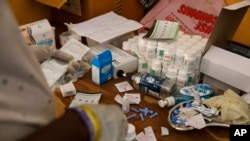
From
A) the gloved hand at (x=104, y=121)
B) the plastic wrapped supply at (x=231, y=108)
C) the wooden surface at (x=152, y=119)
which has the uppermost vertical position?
the gloved hand at (x=104, y=121)

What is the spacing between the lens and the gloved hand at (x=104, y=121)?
46 cm

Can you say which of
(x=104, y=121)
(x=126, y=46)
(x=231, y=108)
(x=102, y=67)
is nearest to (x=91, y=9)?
(x=126, y=46)

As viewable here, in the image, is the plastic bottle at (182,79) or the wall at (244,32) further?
the wall at (244,32)

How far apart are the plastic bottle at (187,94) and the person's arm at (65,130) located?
0.51 m

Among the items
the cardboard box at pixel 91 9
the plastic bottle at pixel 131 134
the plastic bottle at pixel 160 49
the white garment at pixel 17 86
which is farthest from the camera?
the cardboard box at pixel 91 9

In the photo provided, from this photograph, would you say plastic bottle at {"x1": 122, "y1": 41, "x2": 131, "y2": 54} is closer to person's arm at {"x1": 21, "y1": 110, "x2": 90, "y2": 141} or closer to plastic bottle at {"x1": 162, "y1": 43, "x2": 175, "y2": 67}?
plastic bottle at {"x1": 162, "y1": 43, "x2": 175, "y2": 67}

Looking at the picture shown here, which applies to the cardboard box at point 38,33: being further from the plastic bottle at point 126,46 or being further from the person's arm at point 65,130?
the person's arm at point 65,130

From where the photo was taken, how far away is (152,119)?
900 mm

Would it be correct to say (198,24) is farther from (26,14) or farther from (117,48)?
(26,14)

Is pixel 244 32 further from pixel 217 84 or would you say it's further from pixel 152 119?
pixel 152 119

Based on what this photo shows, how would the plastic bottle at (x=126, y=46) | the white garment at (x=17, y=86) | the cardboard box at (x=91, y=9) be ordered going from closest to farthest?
the white garment at (x=17, y=86)
the plastic bottle at (x=126, y=46)
the cardboard box at (x=91, y=9)

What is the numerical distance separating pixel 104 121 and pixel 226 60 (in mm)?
628

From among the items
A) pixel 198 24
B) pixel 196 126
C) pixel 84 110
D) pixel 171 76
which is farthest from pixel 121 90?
pixel 84 110

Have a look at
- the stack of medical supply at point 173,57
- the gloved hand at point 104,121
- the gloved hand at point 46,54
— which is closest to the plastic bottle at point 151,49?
the stack of medical supply at point 173,57
